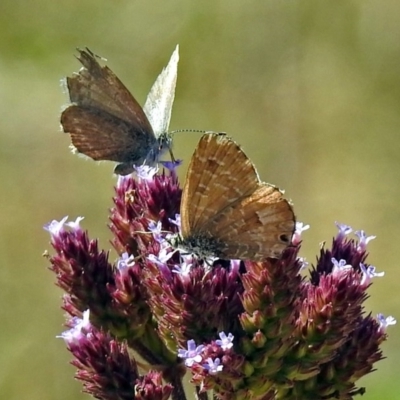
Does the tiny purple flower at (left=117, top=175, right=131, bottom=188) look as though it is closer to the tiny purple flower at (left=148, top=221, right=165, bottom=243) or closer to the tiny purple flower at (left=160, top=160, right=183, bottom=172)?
the tiny purple flower at (left=160, top=160, right=183, bottom=172)

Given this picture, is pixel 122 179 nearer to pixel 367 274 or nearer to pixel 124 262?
pixel 124 262

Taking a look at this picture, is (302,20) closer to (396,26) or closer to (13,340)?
(396,26)

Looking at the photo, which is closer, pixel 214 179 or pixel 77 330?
pixel 214 179

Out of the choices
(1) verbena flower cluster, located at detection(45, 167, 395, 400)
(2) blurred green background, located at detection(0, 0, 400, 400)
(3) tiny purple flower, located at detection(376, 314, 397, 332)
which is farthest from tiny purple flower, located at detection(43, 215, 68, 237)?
(2) blurred green background, located at detection(0, 0, 400, 400)

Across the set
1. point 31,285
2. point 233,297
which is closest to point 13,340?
point 31,285

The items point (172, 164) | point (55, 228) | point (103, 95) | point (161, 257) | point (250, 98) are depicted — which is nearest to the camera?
point (161, 257)

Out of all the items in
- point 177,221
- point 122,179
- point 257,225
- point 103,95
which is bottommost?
point 257,225

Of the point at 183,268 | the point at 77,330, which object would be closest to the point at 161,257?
the point at 183,268
